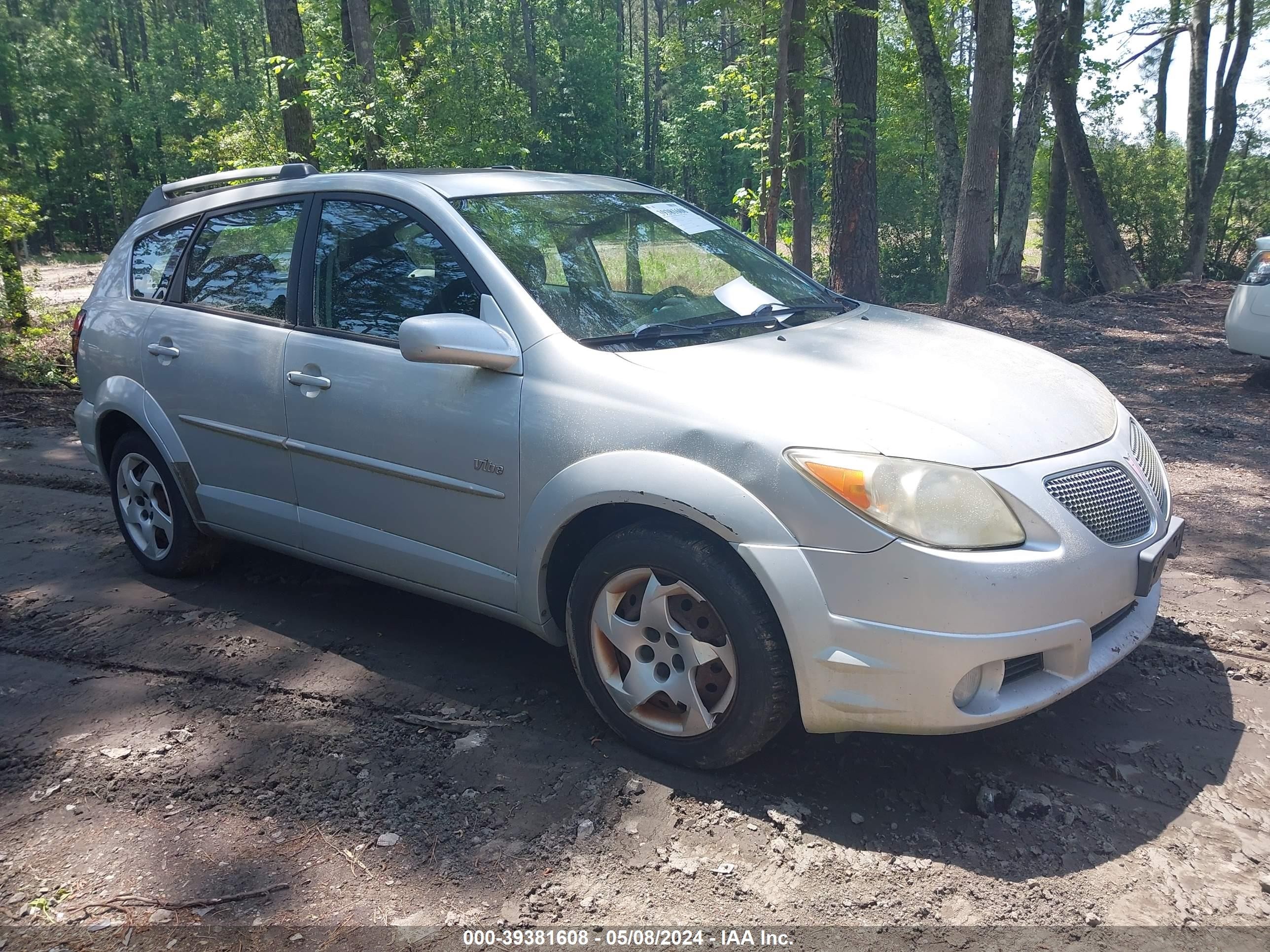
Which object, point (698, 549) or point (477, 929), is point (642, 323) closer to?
point (698, 549)

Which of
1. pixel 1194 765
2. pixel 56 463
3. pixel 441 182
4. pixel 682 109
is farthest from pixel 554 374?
pixel 682 109

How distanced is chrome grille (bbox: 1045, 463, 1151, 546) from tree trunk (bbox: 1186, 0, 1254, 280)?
671 inches

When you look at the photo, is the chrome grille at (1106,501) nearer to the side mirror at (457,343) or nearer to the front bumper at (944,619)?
the front bumper at (944,619)

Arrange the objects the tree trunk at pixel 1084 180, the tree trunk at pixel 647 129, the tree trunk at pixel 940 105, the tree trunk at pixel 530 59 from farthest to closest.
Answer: the tree trunk at pixel 647 129, the tree trunk at pixel 530 59, the tree trunk at pixel 940 105, the tree trunk at pixel 1084 180

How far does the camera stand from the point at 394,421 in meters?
3.75

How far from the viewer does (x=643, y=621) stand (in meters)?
3.19

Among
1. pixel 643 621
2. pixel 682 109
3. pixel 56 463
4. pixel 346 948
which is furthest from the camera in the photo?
pixel 682 109

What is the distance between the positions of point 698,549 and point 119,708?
2344 millimetres

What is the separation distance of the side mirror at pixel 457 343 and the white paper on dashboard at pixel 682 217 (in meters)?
1.28

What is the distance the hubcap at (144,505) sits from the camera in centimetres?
498

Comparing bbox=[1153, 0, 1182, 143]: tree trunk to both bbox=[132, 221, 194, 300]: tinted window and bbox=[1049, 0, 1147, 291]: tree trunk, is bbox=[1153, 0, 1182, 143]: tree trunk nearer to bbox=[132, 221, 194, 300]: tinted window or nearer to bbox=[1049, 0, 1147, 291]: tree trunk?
bbox=[1049, 0, 1147, 291]: tree trunk

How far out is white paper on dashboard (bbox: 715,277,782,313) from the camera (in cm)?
391

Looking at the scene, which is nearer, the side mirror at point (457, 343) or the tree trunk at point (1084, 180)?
the side mirror at point (457, 343)

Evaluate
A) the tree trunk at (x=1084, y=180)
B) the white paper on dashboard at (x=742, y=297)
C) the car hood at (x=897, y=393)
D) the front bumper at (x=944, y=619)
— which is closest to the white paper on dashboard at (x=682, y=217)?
the white paper on dashboard at (x=742, y=297)
